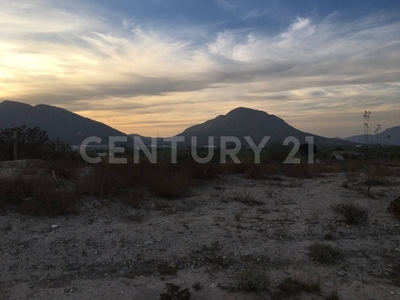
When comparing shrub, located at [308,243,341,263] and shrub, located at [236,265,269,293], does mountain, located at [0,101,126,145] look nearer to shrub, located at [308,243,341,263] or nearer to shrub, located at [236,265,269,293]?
shrub, located at [308,243,341,263]

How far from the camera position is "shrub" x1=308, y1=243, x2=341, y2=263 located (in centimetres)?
610

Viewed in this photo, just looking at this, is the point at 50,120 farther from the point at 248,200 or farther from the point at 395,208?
the point at 395,208

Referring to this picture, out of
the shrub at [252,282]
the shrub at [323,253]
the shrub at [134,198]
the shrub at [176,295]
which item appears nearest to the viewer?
the shrub at [176,295]

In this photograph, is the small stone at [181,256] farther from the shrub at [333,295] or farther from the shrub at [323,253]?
the shrub at [333,295]

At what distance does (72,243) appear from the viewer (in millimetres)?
6594

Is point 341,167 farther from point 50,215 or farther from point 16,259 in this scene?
point 16,259

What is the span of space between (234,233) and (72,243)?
2.84 m

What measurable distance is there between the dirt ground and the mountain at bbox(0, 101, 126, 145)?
179 feet

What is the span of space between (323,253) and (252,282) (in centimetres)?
175

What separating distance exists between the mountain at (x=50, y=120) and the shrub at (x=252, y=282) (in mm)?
58147

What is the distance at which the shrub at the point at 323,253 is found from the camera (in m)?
6.10

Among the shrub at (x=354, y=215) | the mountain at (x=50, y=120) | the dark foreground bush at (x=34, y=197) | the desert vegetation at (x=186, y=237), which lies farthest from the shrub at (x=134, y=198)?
the mountain at (x=50, y=120)

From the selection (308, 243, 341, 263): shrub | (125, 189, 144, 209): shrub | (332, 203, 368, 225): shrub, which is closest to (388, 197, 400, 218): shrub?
(332, 203, 368, 225): shrub

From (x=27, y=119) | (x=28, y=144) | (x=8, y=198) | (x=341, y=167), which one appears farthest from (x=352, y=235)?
(x=27, y=119)
